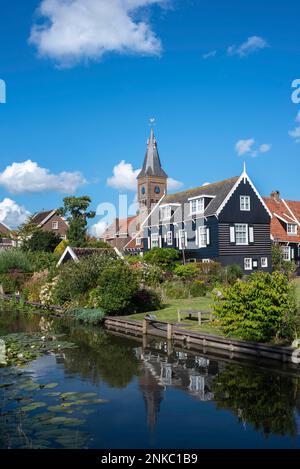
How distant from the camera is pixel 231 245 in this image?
45375 mm

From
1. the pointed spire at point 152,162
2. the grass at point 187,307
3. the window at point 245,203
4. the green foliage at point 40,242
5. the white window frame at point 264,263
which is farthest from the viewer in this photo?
the pointed spire at point 152,162

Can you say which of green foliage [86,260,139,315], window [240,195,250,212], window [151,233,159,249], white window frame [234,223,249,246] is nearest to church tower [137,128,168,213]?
window [151,233,159,249]

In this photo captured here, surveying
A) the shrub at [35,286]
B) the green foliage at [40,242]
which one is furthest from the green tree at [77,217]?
the shrub at [35,286]

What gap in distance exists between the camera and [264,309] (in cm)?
1719

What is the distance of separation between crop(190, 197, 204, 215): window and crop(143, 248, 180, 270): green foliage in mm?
5160

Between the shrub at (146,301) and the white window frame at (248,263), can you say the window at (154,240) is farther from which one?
the shrub at (146,301)

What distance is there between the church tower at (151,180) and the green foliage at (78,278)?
54.3 metres

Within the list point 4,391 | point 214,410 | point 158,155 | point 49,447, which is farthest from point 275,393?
point 158,155

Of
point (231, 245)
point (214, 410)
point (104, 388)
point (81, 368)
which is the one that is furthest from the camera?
point (231, 245)

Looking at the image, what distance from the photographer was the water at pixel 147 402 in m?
9.71

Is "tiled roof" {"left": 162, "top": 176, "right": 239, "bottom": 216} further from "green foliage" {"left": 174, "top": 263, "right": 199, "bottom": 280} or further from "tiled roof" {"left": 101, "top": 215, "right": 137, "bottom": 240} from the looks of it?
"tiled roof" {"left": 101, "top": 215, "right": 137, "bottom": 240}

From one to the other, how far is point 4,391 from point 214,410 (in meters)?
5.88

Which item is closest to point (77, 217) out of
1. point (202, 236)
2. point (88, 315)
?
point (202, 236)
